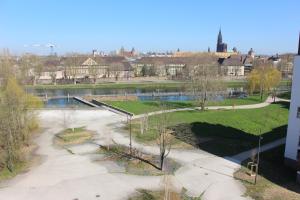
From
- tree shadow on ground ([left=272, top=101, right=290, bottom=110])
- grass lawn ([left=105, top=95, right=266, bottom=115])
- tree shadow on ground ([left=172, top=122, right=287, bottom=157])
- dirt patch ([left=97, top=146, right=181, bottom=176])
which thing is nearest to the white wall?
tree shadow on ground ([left=172, top=122, right=287, bottom=157])

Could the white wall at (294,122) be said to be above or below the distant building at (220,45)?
below

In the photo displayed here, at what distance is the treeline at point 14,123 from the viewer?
2297 centimetres

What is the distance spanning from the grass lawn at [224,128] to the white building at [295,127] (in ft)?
12.8

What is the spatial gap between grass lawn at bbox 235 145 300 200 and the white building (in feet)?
2.55

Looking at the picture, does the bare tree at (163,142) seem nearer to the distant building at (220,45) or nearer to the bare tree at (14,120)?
the bare tree at (14,120)

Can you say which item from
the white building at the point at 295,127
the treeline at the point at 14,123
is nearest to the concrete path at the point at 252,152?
the white building at the point at 295,127

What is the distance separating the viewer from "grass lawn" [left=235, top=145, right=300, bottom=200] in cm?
1903

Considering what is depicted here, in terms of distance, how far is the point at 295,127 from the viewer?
23.7 metres

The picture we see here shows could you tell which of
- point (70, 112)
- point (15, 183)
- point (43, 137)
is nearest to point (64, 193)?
point (15, 183)

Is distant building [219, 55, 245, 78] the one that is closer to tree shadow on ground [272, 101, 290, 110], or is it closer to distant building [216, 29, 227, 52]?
distant building [216, 29, 227, 52]

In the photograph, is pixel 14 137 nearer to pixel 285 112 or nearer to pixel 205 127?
pixel 205 127

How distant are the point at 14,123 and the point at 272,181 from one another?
18.0m

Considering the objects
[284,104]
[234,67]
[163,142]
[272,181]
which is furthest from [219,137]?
[234,67]

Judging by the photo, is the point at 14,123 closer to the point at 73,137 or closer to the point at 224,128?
the point at 73,137
